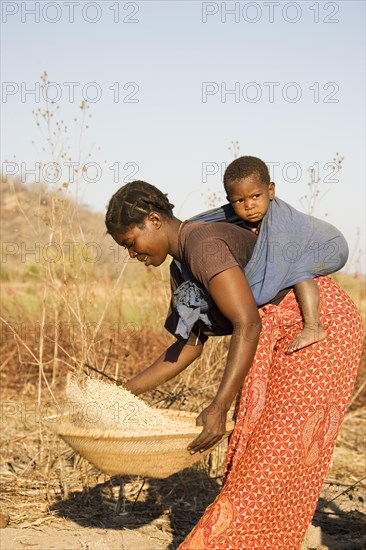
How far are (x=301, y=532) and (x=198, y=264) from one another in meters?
0.97

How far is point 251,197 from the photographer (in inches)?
108

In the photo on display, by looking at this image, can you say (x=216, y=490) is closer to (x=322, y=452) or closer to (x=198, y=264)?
(x=322, y=452)

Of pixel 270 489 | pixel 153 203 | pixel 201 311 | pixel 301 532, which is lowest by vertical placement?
pixel 301 532

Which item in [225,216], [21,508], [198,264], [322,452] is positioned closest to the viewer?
[198,264]

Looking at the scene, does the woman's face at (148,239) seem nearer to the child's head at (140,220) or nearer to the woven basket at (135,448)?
the child's head at (140,220)

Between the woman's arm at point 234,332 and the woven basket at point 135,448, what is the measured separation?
7 centimetres

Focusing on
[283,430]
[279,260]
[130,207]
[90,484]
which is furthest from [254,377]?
[90,484]

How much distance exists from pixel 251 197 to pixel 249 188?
4 centimetres

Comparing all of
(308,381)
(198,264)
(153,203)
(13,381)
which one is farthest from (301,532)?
(13,381)

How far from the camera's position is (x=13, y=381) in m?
7.13

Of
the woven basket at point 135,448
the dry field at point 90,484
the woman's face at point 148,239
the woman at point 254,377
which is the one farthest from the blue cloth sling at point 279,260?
A: the dry field at point 90,484

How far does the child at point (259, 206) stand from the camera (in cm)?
248

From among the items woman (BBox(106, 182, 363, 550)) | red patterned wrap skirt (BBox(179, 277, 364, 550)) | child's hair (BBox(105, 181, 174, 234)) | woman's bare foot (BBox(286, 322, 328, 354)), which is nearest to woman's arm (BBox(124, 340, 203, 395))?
woman (BBox(106, 182, 363, 550))

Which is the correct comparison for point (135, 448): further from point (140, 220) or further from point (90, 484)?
point (90, 484)
